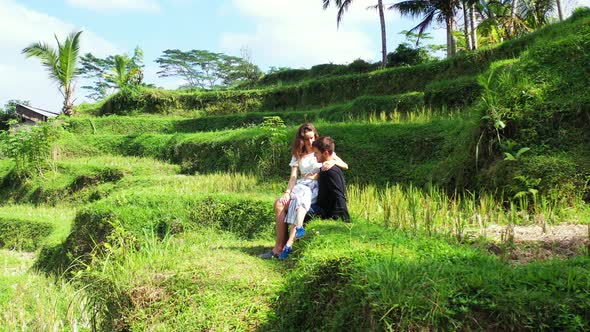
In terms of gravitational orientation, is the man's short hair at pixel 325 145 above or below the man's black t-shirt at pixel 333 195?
above

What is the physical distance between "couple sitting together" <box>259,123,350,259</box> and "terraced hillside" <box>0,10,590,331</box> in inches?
9.4

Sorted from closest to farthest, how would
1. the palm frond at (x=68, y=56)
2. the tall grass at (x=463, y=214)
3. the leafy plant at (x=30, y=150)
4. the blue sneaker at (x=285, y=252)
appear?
the tall grass at (x=463, y=214) < the blue sneaker at (x=285, y=252) < the leafy plant at (x=30, y=150) < the palm frond at (x=68, y=56)

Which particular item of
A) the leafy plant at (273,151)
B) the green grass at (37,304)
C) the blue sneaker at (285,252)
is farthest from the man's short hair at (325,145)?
the leafy plant at (273,151)

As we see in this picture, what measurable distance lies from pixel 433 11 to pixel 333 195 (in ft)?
58.8

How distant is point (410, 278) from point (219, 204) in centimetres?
468

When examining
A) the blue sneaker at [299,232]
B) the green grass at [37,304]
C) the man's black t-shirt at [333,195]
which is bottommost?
the green grass at [37,304]

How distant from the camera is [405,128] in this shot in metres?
9.21

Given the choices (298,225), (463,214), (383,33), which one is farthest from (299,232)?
(383,33)

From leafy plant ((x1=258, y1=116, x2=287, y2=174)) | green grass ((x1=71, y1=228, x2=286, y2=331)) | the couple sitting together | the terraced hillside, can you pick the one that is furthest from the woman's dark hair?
leafy plant ((x1=258, y1=116, x2=287, y2=174))

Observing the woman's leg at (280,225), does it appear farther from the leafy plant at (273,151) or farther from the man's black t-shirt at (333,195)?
the leafy plant at (273,151)

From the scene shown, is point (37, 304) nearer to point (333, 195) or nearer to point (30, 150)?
point (333, 195)

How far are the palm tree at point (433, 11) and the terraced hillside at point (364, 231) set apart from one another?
21.4ft

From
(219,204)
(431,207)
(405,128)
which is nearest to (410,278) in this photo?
(431,207)

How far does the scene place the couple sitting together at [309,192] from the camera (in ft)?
16.7
